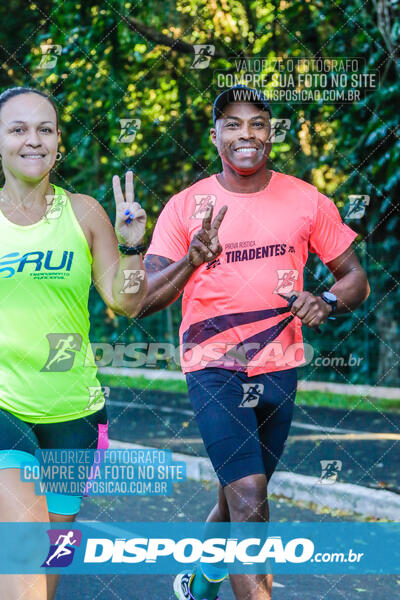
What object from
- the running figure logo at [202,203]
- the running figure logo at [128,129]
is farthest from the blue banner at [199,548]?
the running figure logo at [128,129]

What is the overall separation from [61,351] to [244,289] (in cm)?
97

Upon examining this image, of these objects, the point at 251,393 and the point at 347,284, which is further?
the point at 347,284

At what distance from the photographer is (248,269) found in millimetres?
4195

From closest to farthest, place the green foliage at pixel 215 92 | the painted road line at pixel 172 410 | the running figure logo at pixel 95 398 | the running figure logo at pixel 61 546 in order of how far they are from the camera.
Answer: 1. the running figure logo at pixel 95 398
2. the running figure logo at pixel 61 546
3. the painted road line at pixel 172 410
4. the green foliage at pixel 215 92

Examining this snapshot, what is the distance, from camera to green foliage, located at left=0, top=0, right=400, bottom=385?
1367 cm

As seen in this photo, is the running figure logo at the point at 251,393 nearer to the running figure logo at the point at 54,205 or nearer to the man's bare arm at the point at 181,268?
the man's bare arm at the point at 181,268

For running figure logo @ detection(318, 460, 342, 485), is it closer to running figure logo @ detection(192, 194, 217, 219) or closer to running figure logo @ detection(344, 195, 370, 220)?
running figure logo @ detection(344, 195, 370, 220)

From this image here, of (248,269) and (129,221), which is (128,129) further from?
(129,221)

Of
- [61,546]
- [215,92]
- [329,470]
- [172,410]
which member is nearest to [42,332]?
[61,546]

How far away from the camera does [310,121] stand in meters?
14.9

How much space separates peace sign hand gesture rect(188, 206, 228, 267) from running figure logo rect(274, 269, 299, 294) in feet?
0.96

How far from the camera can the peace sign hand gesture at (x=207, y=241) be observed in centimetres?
409

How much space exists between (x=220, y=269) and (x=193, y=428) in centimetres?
798

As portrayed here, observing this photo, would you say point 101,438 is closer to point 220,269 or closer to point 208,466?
point 220,269
